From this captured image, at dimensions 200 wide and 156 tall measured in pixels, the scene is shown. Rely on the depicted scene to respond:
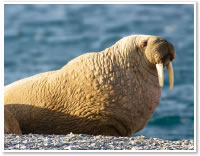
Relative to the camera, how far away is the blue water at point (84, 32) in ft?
96.6

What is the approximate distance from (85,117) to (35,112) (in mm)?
925

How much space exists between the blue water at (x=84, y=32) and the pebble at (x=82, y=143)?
1498 centimetres

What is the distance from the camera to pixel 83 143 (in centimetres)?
775

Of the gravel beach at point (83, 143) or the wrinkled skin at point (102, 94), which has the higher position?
the wrinkled skin at point (102, 94)

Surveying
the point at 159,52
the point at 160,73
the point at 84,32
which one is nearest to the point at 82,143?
the point at 160,73

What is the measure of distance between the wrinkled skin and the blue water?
1403 cm

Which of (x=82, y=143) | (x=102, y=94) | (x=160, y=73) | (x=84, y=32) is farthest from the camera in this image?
(x=84, y=32)

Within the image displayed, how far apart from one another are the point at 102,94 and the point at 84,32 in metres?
31.3

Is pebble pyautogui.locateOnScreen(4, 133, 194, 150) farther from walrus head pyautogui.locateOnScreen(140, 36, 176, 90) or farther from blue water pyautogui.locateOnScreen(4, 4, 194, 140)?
blue water pyautogui.locateOnScreen(4, 4, 194, 140)

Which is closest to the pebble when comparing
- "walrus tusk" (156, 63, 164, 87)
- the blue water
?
"walrus tusk" (156, 63, 164, 87)

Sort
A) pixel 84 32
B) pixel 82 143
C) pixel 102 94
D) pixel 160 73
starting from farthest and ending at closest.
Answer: pixel 84 32
pixel 102 94
pixel 160 73
pixel 82 143

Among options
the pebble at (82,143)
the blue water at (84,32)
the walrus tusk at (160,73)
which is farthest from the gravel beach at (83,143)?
the blue water at (84,32)

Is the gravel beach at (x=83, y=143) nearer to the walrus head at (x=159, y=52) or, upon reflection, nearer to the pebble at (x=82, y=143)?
the pebble at (x=82, y=143)

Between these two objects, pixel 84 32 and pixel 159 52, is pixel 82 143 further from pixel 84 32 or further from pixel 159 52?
pixel 84 32
